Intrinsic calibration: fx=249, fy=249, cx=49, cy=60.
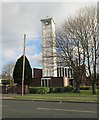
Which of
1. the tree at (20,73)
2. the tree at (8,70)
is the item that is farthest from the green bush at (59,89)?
the tree at (8,70)

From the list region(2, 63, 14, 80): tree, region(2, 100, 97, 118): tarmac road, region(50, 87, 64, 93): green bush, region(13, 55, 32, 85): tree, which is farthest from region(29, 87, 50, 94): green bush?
region(2, 63, 14, 80): tree

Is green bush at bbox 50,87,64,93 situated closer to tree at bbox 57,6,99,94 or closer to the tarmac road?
tree at bbox 57,6,99,94

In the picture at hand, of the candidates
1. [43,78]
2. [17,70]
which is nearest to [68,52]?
[17,70]

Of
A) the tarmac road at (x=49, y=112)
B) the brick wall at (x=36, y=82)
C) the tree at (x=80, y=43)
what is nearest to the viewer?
the tarmac road at (x=49, y=112)

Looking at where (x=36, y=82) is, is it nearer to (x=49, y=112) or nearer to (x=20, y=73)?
(x=20, y=73)

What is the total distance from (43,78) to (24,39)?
24.0 m

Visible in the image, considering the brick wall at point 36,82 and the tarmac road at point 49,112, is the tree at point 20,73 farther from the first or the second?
the tarmac road at point 49,112

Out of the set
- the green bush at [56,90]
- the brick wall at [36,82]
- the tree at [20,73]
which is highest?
the tree at [20,73]

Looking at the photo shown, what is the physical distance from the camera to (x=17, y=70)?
121ft

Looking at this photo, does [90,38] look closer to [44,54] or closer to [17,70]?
[44,54]

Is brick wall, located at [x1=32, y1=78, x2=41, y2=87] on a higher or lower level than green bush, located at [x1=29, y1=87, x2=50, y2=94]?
higher

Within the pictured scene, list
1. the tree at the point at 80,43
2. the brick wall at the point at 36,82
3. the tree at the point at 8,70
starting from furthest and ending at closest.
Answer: the tree at the point at 8,70 → the brick wall at the point at 36,82 → the tree at the point at 80,43

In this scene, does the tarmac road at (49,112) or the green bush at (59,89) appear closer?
the tarmac road at (49,112)

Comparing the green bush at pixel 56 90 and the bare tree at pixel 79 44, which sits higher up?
the bare tree at pixel 79 44
